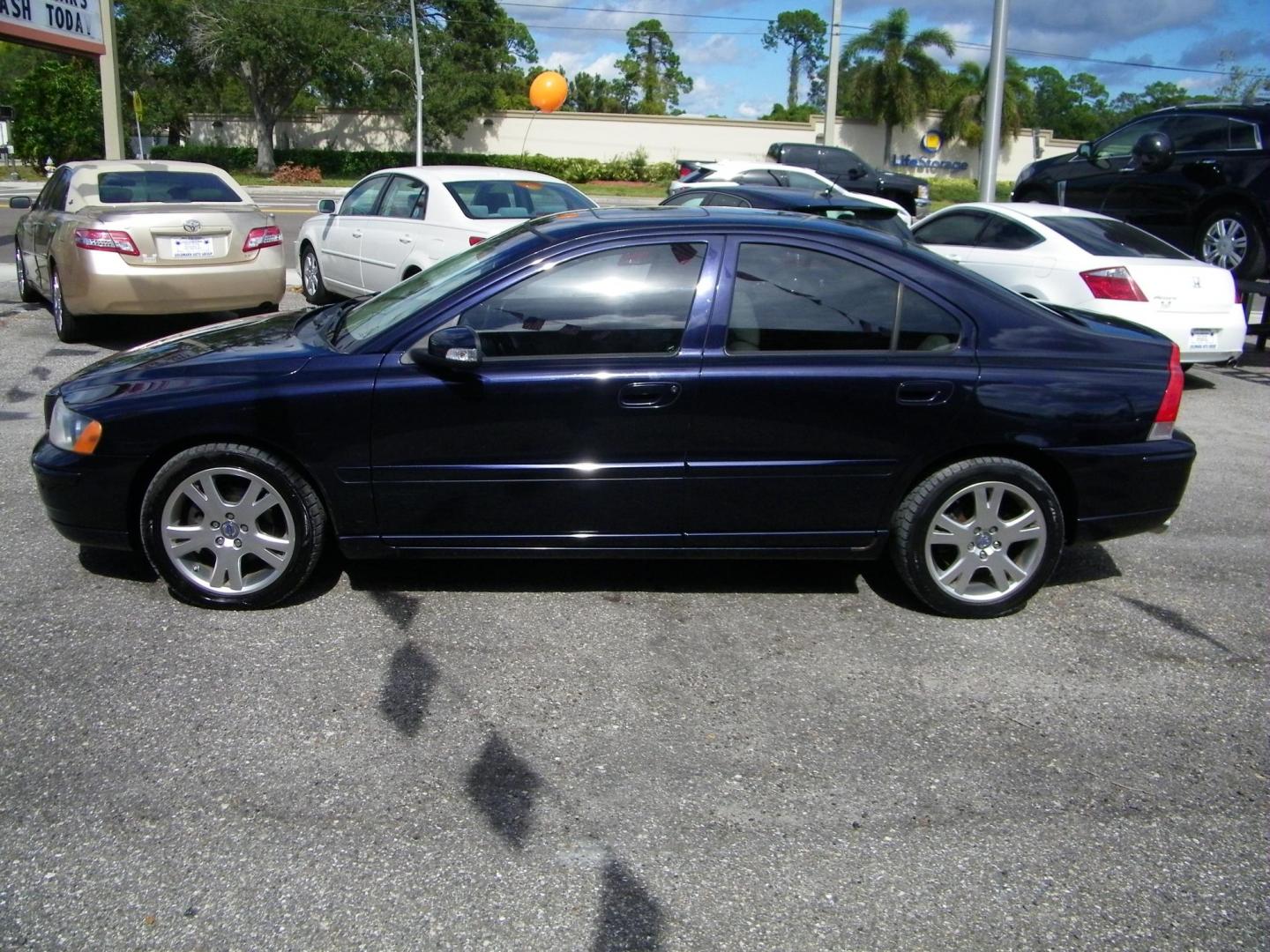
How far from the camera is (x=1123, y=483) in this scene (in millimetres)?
4598

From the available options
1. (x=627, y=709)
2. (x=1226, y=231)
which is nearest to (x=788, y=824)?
(x=627, y=709)

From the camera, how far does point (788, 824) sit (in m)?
3.23

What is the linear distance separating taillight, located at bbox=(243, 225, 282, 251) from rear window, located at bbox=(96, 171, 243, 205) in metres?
0.61

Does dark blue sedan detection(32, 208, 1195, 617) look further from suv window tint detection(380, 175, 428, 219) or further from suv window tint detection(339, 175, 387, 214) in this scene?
suv window tint detection(339, 175, 387, 214)

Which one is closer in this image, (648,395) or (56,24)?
(648,395)

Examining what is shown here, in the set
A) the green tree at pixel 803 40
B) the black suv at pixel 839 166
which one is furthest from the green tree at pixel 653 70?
the black suv at pixel 839 166

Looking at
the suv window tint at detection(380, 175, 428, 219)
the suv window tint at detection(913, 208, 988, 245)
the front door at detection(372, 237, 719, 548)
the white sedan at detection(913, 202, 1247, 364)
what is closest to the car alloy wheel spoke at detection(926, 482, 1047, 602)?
the front door at detection(372, 237, 719, 548)

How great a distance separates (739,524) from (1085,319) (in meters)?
1.82

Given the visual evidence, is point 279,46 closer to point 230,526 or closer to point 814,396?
point 230,526

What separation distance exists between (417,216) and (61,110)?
4071cm

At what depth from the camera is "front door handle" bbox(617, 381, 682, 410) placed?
432 cm

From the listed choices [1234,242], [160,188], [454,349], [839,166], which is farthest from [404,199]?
[839,166]

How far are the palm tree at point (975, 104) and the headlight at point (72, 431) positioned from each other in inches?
2084

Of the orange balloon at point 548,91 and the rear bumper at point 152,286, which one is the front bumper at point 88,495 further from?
the orange balloon at point 548,91
